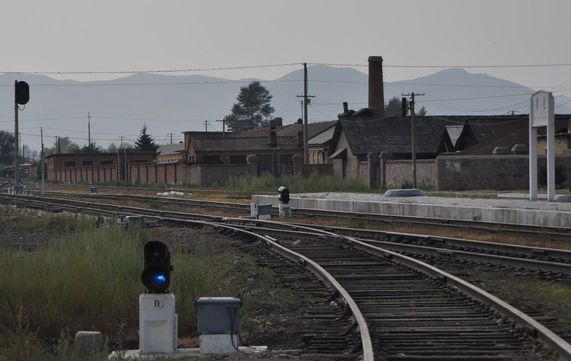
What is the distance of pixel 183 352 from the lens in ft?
34.5

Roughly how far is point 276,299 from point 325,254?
21.2ft

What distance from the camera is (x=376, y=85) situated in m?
94.5

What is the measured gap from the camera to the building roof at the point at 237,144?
9619cm

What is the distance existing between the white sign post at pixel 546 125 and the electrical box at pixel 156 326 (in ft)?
85.4

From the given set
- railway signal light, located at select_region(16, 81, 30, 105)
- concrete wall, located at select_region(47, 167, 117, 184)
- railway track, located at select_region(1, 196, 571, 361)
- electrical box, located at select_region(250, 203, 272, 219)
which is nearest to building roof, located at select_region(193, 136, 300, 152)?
concrete wall, located at select_region(47, 167, 117, 184)

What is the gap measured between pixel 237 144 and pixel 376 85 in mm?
14067

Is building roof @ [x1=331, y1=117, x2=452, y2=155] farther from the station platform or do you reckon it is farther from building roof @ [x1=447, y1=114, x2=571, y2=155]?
the station platform

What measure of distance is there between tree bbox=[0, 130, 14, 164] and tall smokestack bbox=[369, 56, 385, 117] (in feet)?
289

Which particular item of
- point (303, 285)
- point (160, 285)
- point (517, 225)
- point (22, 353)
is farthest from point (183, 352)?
point (517, 225)

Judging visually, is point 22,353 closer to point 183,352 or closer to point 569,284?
point 183,352

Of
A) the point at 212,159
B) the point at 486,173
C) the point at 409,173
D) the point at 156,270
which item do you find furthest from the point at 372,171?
the point at 156,270

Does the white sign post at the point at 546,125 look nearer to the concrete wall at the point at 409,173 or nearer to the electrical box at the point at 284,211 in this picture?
the electrical box at the point at 284,211

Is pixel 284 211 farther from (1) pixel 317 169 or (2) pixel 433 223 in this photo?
(1) pixel 317 169

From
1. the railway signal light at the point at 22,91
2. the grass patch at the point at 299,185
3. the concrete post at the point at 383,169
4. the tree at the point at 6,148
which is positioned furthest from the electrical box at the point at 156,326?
the tree at the point at 6,148
